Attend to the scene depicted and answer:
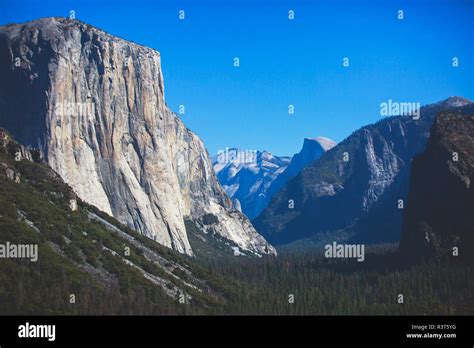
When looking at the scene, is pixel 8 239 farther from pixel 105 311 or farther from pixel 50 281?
pixel 105 311

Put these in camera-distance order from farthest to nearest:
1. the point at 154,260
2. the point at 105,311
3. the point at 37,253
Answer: the point at 154,260, the point at 37,253, the point at 105,311

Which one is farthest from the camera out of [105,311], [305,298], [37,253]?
[305,298]

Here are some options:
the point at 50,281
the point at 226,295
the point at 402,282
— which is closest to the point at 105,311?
the point at 50,281

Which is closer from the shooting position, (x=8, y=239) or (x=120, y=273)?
(x=8, y=239)

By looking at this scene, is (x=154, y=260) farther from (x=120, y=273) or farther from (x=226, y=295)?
(x=120, y=273)

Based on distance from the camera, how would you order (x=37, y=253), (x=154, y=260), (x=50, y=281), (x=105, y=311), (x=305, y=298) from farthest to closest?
(x=154, y=260) → (x=305, y=298) → (x=37, y=253) → (x=50, y=281) → (x=105, y=311)

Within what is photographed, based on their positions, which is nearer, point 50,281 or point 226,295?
point 50,281

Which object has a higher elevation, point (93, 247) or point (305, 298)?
point (93, 247)
